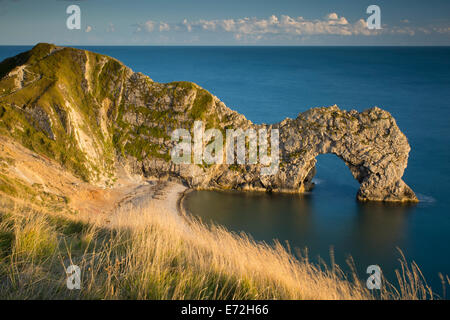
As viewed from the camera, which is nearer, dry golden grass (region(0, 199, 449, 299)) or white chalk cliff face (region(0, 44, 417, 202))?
dry golden grass (region(0, 199, 449, 299))

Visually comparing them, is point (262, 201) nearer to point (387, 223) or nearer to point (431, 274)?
point (387, 223)
